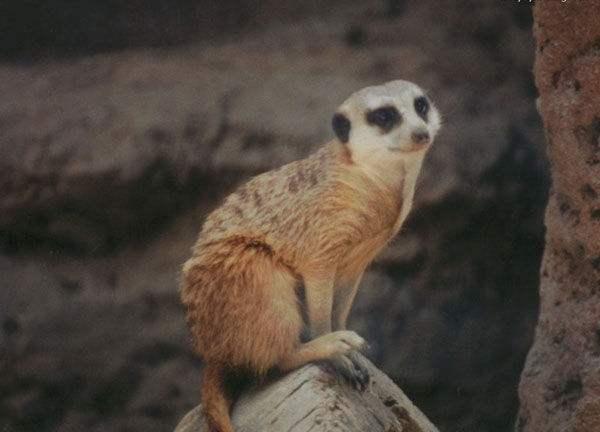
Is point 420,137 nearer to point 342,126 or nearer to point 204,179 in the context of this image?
point 342,126

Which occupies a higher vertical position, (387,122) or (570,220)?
(387,122)

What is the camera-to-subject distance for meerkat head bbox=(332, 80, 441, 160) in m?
2.72

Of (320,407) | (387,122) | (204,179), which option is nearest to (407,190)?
(387,122)

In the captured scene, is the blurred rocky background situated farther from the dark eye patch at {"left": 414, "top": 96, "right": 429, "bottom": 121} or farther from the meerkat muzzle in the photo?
the meerkat muzzle

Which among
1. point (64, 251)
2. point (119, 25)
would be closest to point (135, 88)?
point (119, 25)

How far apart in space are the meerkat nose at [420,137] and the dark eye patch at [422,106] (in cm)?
11

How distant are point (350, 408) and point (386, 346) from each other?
6.02ft

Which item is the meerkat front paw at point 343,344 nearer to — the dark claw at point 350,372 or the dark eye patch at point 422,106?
the dark claw at point 350,372

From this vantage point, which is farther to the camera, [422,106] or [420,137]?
[422,106]

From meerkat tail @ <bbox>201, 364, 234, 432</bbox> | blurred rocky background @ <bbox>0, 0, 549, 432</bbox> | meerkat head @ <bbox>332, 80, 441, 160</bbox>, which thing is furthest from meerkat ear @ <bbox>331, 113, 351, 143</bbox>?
blurred rocky background @ <bbox>0, 0, 549, 432</bbox>

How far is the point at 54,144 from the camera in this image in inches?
171

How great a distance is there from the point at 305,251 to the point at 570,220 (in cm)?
71

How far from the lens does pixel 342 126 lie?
112 inches

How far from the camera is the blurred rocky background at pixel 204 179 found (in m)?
4.36
